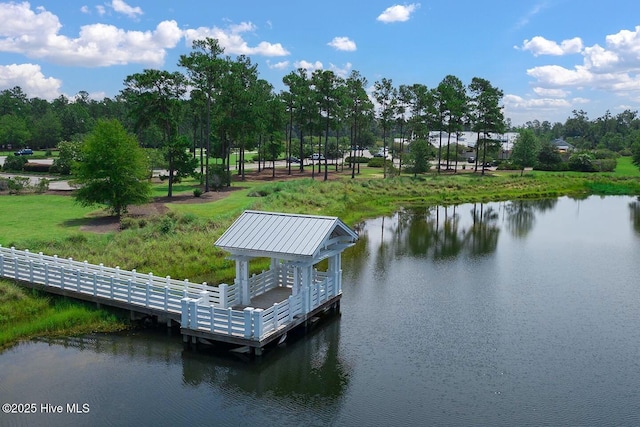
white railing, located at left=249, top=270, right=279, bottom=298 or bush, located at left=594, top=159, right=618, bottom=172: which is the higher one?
bush, located at left=594, top=159, right=618, bottom=172

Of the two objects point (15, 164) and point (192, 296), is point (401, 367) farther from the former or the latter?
point (15, 164)

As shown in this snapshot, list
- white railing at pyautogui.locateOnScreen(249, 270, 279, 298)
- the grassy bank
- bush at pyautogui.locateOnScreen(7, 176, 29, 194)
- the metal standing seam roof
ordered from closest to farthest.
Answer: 1. the grassy bank
2. the metal standing seam roof
3. white railing at pyautogui.locateOnScreen(249, 270, 279, 298)
4. bush at pyautogui.locateOnScreen(7, 176, 29, 194)

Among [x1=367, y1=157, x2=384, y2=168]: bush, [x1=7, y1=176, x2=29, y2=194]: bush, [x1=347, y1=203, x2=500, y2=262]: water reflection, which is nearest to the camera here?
[x1=347, y1=203, x2=500, y2=262]: water reflection

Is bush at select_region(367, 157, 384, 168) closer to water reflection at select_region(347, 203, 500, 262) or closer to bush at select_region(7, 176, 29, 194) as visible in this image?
Result: water reflection at select_region(347, 203, 500, 262)

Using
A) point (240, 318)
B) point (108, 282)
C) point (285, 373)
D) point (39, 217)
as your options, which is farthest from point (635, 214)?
→ point (39, 217)

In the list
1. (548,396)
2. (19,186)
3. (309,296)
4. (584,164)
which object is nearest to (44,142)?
(19,186)

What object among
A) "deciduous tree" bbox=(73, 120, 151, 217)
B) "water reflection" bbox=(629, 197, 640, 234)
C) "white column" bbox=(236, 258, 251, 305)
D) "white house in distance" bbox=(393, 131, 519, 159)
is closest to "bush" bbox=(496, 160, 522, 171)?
"white house in distance" bbox=(393, 131, 519, 159)
